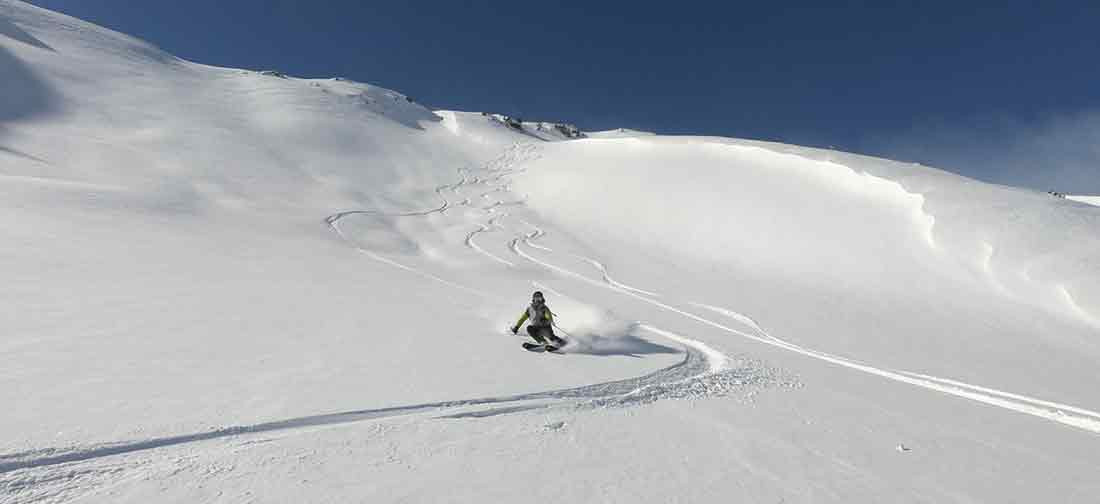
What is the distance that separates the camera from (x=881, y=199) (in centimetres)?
2234

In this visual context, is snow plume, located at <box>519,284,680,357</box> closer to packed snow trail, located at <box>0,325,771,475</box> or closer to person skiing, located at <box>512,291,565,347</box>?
person skiing, located at <box>512,291,565,347</box>

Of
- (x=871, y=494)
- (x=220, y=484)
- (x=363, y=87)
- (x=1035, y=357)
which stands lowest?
(x=220, y=484)

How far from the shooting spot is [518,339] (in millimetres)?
8031

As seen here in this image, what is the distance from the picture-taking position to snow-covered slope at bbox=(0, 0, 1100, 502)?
142 inches

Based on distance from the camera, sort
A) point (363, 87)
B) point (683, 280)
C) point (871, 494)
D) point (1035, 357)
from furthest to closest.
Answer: point (363, 87), point (683, 280), point (1035, 357), point (871, 494)

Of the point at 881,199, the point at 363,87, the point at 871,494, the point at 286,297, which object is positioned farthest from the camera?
the point at 363,87

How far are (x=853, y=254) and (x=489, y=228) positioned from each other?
13637 mm

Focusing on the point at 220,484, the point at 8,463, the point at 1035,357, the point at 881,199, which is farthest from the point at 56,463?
the point at 881,199

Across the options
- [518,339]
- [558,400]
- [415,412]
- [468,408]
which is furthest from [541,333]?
[415,412]

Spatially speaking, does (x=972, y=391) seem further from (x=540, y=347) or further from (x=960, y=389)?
(x=540, y=347)

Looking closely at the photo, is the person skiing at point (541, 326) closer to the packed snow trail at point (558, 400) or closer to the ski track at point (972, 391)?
the packed snow trail at point (558, 400)

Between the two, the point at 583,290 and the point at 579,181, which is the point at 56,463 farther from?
the point at 579,181

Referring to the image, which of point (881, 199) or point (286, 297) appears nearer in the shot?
point (286, 297)

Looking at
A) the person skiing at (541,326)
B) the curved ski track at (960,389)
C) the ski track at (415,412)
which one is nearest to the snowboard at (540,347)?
the person skiing at (541,326)
